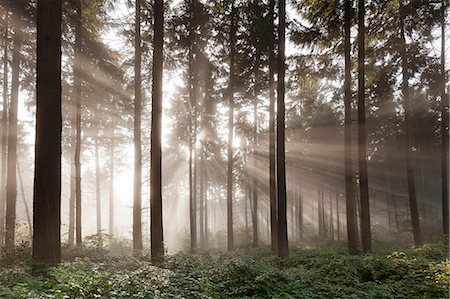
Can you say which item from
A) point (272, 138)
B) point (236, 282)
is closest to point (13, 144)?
point (272, 138)

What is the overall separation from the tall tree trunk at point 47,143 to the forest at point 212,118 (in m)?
0.03

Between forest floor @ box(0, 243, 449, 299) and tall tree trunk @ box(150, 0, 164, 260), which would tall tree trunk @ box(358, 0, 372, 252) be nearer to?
forest floor @ box(0, 243, 449, 299)

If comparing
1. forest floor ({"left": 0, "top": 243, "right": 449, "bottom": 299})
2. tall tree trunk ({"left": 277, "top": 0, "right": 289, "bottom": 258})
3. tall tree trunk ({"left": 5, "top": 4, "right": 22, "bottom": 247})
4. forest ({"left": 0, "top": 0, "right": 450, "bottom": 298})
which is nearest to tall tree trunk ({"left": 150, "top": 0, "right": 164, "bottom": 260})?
forest ({"left": 0, "top": 0, "right": 450, "bottom": 298})

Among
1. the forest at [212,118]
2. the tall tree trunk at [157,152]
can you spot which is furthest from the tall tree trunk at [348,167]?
the tall tree trunk at [157,152]

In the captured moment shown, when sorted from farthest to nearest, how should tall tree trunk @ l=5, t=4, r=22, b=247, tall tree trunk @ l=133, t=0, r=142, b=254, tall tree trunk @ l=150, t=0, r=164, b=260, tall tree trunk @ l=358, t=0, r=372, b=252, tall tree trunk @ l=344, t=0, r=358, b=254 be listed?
tall tree trunk @ l=133, t=0, r=142, b=254, tall tree trunk @ l=5, t=4, r=22, b=247, tall tree trunk @ l=344, t=0, r=358, b=254, tall tree trunk @ l=358, t=0, r=372, b=252, tall tree trunk @ l=150, t=0, r=164, b=260

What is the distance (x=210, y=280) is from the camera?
7.60 m

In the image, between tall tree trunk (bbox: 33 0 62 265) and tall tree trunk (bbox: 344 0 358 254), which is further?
tall tree trunk (bbox: 344 0 358 254)

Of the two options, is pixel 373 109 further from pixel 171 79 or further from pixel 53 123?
pixel 53 123

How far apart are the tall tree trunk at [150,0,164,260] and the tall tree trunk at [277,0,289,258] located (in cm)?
472

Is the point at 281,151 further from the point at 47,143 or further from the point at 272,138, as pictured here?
the point at 47,143

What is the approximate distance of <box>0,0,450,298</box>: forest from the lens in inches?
281

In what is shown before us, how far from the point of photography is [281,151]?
13461mm

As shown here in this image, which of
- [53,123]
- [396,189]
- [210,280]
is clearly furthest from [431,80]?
[396,189]

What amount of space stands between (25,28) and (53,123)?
10620 mm
